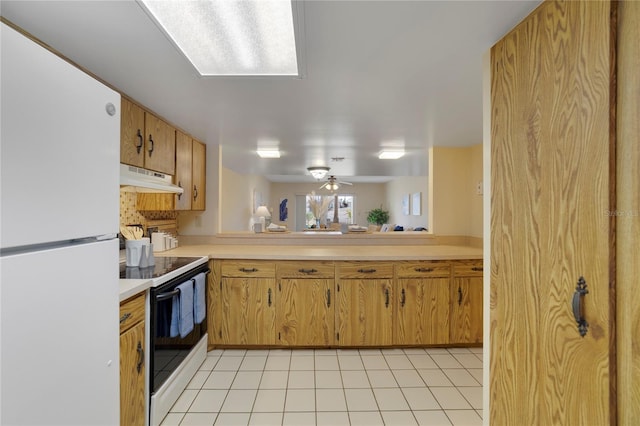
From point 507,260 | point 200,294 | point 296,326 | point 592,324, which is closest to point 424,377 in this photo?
point 296,326

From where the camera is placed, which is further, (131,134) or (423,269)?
(423,269)

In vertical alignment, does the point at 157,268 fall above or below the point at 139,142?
below

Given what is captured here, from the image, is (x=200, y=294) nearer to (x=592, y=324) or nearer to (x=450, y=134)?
(x=592, y=324)

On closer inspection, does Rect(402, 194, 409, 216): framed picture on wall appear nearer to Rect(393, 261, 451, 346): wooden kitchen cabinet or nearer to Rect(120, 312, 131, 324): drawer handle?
Rect(393, 261, 451, 346): wooden kitchen cabinet

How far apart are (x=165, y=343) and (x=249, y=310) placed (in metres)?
0.88

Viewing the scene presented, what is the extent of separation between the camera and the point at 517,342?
121 cm

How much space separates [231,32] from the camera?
1182 mm

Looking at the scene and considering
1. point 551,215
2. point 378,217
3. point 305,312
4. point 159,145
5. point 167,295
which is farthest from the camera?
point 378,217

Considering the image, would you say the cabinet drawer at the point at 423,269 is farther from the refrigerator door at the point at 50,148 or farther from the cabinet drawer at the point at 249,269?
the refrigerator door at the point at 50,148

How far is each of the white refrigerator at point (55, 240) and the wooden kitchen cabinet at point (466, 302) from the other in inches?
99.2

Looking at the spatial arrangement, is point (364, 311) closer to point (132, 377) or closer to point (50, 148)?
point (132, 377)

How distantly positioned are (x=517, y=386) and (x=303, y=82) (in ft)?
5.88

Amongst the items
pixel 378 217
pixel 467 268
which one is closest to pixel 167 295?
pixel 467 268

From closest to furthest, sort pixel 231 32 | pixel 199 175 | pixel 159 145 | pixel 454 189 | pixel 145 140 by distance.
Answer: pixel 231 32
pixel 145 140
pixel 159 145
pixel 199 175
pixel 454 189
